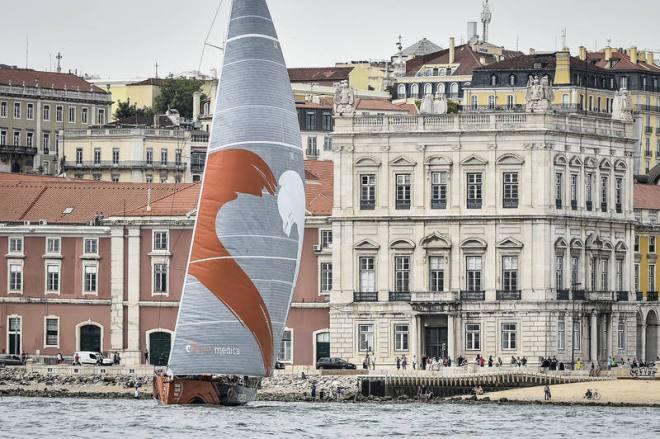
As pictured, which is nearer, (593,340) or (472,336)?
(472,336)

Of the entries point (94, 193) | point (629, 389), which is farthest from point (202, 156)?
point (629, 389)

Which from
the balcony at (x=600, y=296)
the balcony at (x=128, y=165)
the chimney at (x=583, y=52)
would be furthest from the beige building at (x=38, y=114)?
the balcony at (x=600, y=296)

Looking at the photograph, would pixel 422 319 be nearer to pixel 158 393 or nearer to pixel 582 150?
pixel 582 150

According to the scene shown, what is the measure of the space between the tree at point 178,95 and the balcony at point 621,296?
53.8 meters

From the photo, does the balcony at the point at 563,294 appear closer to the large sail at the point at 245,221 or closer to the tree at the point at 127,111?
the large sail at the point at 245,221

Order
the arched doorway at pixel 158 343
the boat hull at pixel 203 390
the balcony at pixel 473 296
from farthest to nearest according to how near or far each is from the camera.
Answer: the arched doorway at pixel 158 343, the balcony at pixel 473 296, the boat hull at pixel 203 390

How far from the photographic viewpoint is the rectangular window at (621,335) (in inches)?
4473

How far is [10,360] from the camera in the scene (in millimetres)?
112312

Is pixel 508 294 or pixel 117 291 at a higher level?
pixel 117 291

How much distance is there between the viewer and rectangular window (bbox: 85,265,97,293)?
A: 116m

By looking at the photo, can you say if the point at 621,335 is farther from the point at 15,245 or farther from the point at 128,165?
the point at 128,165

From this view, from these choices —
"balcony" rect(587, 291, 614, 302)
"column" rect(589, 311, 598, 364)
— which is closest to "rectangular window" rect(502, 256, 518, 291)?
"balcony" rect(587, 291, 614, 302)

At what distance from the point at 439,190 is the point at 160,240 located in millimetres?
11481

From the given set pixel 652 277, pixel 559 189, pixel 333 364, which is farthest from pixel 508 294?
pixel 652 277
